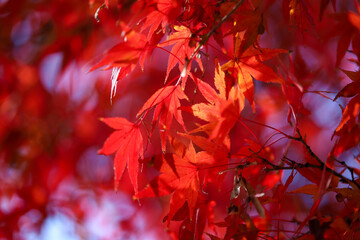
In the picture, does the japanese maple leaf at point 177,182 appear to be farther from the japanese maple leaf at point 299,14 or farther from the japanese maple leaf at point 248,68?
the japanese maple leaf at point 299,14

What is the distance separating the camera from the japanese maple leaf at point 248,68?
1.65ft

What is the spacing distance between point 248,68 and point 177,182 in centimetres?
22

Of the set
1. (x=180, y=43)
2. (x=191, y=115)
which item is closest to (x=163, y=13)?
(x=180, y=43)

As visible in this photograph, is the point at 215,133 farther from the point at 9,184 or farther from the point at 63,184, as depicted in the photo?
the point at 9,184

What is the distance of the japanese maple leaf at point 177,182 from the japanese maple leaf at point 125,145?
0.06m

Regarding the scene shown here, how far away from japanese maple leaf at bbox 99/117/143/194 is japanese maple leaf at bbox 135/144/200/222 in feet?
0.18

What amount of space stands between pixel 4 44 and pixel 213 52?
1504 mm

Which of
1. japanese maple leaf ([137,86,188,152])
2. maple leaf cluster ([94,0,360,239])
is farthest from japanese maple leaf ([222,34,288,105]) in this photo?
japanese maple leaf ([137,86,188,152])

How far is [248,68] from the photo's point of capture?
525 millimetres

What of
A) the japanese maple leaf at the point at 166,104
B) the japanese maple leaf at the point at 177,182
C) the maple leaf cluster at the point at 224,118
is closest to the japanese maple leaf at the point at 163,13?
the maple leaf cluster at the point at 224,118

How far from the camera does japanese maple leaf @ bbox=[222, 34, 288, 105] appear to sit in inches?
19.8

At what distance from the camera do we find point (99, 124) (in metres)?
2.15

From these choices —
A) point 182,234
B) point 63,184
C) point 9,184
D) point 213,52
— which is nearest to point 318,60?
point 213,52

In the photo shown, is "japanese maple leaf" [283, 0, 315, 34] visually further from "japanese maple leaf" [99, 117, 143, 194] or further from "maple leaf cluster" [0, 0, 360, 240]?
"japanese maple leaf" [99, 117, 143, 194]
